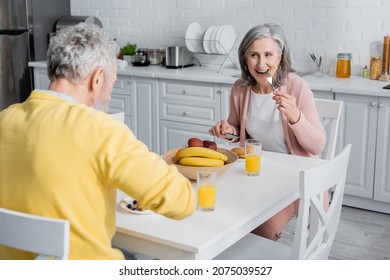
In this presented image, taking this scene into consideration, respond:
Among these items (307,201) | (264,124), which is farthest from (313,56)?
(307,201)

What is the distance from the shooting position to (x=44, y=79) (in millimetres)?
5094

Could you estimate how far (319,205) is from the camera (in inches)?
70.9

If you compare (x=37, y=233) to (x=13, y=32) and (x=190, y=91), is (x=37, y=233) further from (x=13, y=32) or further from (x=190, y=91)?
(x=13, y=32)

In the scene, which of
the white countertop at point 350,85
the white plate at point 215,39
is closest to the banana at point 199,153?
A: the white countertop at point 350,85

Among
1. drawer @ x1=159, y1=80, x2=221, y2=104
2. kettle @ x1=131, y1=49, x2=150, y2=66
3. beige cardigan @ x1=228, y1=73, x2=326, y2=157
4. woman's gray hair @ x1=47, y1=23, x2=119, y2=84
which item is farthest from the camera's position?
kettle @ x1=131, y1=49, x2=150, y2=66

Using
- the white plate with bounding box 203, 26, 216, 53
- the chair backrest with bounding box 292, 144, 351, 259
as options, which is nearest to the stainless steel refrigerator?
the white plate with bounding box 203, 26, 216, 53

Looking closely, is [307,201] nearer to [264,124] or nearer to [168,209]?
[168,209]

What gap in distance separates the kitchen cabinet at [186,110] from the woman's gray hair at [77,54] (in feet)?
8.29

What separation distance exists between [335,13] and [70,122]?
9.87 ft

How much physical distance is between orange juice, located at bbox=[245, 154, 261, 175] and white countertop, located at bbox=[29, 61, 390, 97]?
156 centimetres

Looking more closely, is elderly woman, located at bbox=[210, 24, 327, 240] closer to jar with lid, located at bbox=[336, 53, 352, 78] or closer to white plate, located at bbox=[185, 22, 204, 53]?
jar with lid, located at bbox=[336, 53, 352, 78]

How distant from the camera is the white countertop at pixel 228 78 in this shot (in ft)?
11.7

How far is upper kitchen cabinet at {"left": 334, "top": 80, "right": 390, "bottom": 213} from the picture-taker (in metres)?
3.54
